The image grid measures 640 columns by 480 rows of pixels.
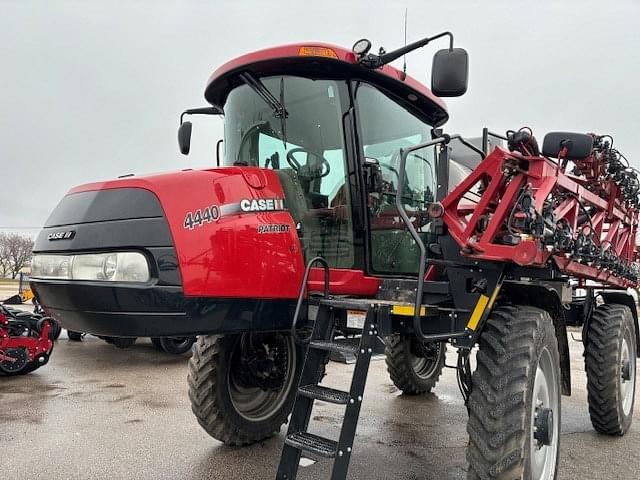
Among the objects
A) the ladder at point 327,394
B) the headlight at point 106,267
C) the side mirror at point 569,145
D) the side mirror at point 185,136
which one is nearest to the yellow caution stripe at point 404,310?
the ladder at point 327,394

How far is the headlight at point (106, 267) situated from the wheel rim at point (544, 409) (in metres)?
2.29

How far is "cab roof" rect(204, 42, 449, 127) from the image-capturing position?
11.1 ft

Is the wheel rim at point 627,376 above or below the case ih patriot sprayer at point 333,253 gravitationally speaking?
below

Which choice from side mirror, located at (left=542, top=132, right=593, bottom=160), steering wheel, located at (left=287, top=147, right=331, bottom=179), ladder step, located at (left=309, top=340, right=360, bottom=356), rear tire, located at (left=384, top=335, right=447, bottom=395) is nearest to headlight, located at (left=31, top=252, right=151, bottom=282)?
ladder step, located at (left=309, top=340, right=360, bottom=356)

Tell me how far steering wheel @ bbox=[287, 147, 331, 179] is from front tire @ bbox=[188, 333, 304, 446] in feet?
4.45

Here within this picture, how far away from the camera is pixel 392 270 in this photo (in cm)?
370

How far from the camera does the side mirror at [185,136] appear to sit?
455 cm

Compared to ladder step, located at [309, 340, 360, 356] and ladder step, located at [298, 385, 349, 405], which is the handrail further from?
ladder step, located at [298, 385, 349, 405]

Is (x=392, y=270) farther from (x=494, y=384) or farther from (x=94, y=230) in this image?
(x=94, y=230)

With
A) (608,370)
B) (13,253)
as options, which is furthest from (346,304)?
(13,253)

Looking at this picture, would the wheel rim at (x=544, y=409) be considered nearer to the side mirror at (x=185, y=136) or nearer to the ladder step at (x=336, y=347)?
the ladder step at (x=336, y=347)

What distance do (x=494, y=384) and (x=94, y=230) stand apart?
2271 mm

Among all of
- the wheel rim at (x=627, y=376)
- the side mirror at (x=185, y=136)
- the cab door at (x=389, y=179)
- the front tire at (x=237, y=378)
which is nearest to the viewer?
the cab door at (x=389, y=179)

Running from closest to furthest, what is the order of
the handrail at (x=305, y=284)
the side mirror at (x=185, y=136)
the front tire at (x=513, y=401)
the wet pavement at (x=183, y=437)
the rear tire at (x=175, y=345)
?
the front tire at (x=513, y=401) → the handrail at (x=305, y=284) → the wet pavement at (x=183, y=437) → the side mirror at (x=185, y=136) → the rear tire at (x=175, y=345)
